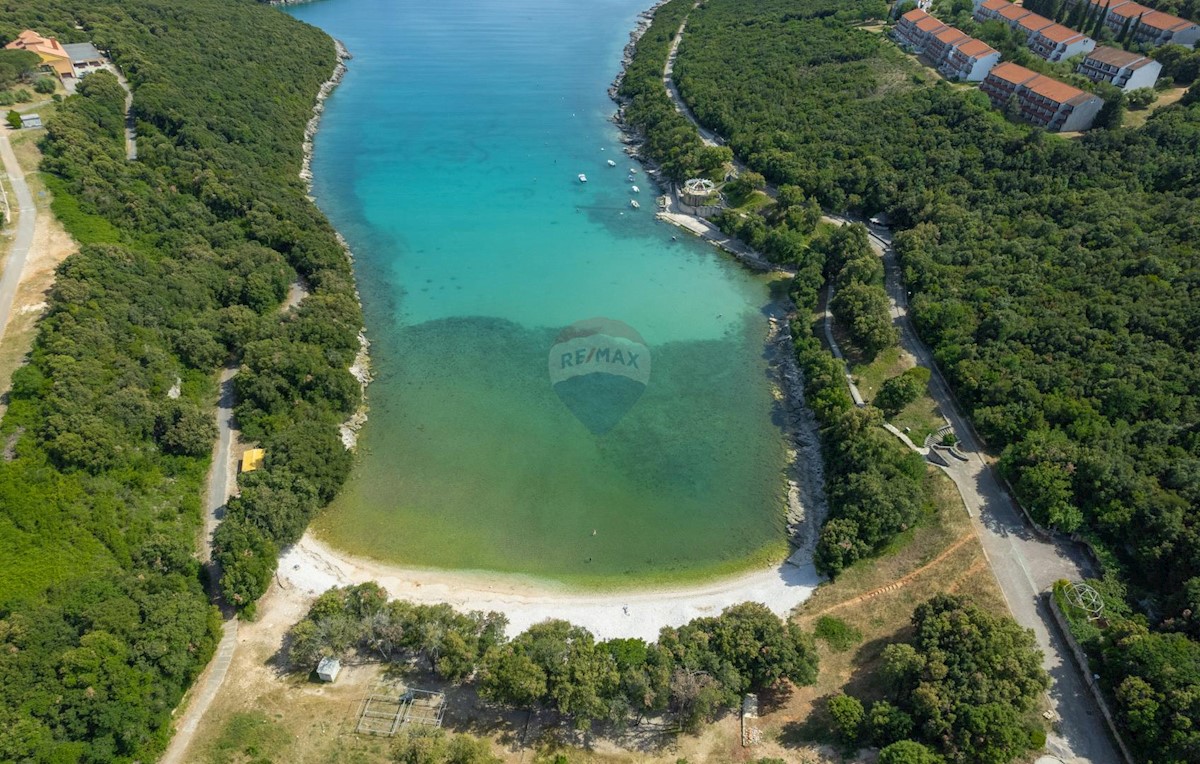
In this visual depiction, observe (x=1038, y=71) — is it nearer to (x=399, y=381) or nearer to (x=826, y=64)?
(x=826, y=64)

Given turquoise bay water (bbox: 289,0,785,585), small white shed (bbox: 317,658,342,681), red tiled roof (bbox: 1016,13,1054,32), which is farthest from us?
red tiled roof (bbox: 1016,13,1054,32)

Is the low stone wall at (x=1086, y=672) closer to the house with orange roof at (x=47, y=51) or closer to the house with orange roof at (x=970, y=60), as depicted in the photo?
the house with orange roof at (x=970, y=60)

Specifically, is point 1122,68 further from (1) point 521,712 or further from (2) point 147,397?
(2) point 147,397

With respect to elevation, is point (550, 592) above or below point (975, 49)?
below

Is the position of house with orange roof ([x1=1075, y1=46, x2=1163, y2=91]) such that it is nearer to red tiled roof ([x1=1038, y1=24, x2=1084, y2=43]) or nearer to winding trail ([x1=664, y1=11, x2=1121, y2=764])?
red tiled roof ([x1=1038, y1=24, x2=1084, y2=43])

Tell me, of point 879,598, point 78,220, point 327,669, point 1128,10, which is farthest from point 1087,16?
point 78,220

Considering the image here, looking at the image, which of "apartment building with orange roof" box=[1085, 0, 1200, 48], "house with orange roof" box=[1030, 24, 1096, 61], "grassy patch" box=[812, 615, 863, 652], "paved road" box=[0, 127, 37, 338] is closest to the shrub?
"grassy patch" box=[812, 615, 863, 652]
